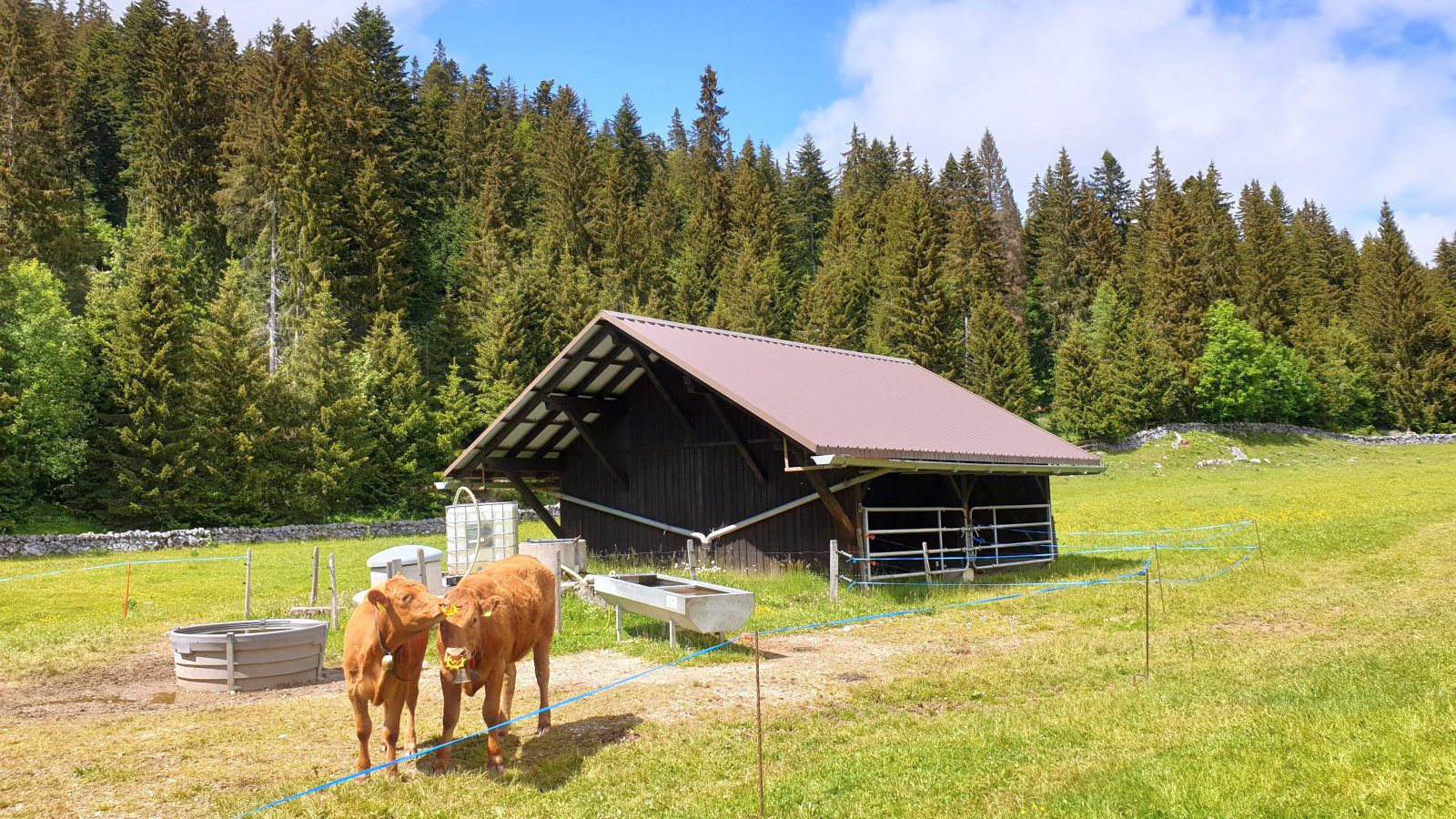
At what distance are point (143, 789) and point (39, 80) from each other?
5303 cm

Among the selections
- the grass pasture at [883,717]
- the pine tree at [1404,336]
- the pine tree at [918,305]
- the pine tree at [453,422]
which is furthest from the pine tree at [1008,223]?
the grass pasture at [883,717]

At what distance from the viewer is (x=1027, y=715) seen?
9109mm

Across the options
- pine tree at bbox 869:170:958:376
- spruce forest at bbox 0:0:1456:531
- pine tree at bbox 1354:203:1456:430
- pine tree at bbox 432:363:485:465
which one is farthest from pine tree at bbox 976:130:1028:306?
pine tree at bbox 432:363:485:465

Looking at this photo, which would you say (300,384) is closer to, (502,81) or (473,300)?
(473,300)

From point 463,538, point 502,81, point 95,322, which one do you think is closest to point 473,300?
point 95,322

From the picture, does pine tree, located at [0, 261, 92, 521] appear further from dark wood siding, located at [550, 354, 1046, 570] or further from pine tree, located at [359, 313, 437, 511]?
dark wood siding, located at [550, 354, 1046, 570]

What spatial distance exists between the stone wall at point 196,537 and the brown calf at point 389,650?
92.7ft

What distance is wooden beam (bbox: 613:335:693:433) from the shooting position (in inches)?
766

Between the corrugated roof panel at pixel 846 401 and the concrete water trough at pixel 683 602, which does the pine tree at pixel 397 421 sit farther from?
the concrete water trough at pixel 683 602

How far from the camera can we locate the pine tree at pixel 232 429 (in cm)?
3600

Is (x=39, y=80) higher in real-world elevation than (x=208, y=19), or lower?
lower

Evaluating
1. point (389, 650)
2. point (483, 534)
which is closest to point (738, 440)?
point (483, 534)

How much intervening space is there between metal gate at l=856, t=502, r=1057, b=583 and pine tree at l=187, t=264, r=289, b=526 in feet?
90.0

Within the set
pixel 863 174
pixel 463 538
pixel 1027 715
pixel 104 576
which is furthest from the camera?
pixel 863 174
